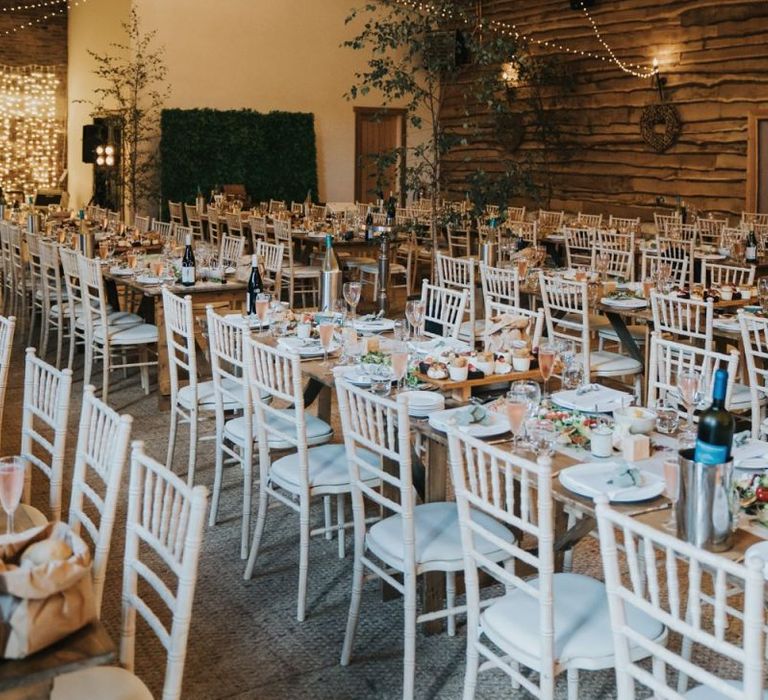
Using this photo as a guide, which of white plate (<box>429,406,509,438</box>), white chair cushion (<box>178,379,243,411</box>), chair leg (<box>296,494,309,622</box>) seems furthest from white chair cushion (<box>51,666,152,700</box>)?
white chair cushion (<box>178,379,243,411</box>)

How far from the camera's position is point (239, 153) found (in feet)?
53.8

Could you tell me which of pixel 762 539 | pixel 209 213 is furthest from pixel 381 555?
pixel 209 213

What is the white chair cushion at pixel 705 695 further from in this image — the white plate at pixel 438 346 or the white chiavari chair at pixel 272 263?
the white chiavari chair at pixel 272 263

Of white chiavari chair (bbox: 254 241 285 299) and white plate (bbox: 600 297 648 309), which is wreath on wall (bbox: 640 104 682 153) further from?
white plate (bbox: 600 297 648 309)

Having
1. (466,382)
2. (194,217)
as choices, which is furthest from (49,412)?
(194,217)

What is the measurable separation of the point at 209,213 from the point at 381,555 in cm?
937

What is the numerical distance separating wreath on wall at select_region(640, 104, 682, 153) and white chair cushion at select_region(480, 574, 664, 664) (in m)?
11.0

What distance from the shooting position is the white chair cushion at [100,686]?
2.23m

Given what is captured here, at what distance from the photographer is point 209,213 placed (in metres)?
12.1

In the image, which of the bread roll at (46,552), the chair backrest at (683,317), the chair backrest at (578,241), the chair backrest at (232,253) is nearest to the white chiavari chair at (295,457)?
the bread roll at (46,552)

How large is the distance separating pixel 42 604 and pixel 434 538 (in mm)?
1611

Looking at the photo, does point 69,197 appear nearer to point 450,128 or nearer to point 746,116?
point 450,128

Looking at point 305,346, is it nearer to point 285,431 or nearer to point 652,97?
point 285,431

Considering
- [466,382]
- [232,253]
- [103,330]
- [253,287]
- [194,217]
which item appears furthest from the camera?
[194,217]
